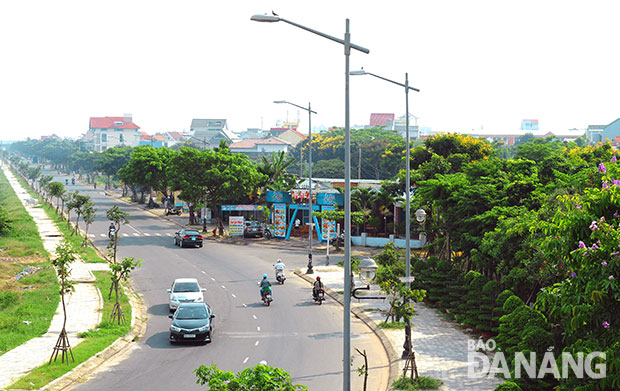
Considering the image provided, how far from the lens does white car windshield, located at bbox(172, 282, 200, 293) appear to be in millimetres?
29109

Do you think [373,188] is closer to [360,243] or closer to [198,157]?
[360,243]

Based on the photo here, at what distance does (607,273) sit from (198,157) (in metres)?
47.1

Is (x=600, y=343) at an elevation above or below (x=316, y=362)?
above

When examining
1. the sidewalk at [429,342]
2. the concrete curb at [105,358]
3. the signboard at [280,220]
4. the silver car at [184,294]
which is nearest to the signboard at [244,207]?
the signboard at [280,220]

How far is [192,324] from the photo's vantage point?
75.6 ft

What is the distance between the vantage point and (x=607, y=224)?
11.0 m

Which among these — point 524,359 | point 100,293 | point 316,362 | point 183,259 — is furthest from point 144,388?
point 183,259

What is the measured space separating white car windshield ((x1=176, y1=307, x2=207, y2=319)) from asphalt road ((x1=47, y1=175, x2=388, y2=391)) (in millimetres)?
960

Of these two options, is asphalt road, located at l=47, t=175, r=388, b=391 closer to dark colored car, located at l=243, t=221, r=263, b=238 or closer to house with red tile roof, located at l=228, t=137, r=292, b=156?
dark colored car, located at l=243, t=221, r=263, b=238

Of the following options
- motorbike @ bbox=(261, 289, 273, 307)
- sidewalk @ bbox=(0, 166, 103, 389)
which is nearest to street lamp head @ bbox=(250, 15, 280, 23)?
sidewalk @ bbox=(0, 166, 103, 389)

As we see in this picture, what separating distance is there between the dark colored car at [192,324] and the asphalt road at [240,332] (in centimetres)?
31

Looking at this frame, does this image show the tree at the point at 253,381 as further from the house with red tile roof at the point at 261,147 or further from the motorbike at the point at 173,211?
the house with red tile roof at the point at 261,147

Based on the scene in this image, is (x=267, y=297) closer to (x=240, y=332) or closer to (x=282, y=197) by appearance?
(x=240, y=332)

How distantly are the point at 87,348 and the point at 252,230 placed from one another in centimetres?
3366
